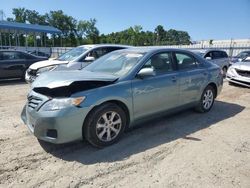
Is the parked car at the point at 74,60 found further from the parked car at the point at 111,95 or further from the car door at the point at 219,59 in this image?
the car door at the point at 219,59

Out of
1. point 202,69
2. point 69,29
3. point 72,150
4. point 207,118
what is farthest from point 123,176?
point 69,29

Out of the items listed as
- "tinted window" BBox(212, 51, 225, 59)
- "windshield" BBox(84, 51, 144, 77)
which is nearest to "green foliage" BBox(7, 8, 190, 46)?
"tinted window" BBox(212, 51, 225, 59)

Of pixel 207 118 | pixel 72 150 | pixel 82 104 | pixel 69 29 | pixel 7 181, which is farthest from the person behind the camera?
pixel 69 29

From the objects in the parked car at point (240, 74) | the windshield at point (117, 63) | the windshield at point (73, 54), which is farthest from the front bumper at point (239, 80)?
the windshield at point (117, 63)

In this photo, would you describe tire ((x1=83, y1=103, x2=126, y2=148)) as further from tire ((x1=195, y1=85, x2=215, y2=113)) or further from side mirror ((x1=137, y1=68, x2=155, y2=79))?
tire ((x1=195, y1=85, x2=215, y2=113))

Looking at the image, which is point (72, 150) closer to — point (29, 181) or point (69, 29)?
point (29, 181)

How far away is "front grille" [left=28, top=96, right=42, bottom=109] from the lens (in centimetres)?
384

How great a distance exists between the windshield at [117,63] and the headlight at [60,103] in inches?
39.7

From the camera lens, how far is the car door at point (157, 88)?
440 cm

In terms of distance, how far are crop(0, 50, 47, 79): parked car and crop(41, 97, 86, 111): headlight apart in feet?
25.6

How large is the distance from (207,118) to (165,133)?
4.84 feet

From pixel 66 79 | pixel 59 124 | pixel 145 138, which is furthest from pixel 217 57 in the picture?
pixel 59 124

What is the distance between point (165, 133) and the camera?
4766 millimetres

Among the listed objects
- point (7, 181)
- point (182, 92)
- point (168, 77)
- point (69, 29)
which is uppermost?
point (69, 29)
